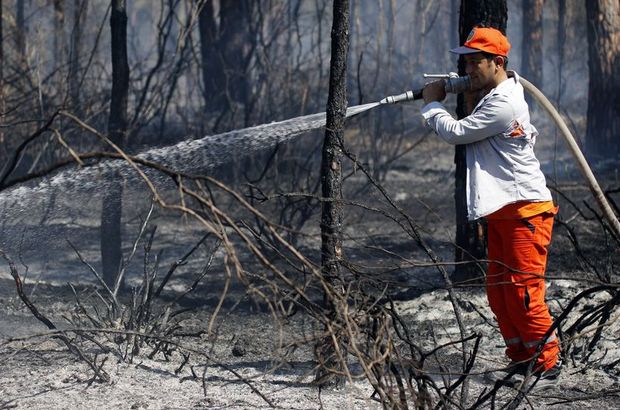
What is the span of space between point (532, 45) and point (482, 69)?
14.9 metres

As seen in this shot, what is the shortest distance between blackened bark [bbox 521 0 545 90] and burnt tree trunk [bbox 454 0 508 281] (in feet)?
43.7

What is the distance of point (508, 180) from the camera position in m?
4.18

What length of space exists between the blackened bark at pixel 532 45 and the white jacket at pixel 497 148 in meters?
14.7

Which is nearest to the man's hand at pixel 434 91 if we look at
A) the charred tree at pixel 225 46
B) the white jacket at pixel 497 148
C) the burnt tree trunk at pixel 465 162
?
the white jacket at pixel 497 148

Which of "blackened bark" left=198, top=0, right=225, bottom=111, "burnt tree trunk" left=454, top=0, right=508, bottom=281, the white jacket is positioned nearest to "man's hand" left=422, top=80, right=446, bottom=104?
the white jacket

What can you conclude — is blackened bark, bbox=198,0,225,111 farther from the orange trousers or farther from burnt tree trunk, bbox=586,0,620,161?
the orange trousers

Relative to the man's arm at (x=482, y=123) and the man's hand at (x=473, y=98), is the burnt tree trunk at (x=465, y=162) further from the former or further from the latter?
the man's arm at (x=482, y=123)

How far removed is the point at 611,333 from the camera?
Answer: 4.91 meters

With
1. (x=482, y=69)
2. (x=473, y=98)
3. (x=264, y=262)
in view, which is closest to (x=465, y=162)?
(x=473, y=98)

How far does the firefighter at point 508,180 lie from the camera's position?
163 inches

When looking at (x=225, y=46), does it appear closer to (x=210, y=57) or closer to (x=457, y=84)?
(x=210, y=57)

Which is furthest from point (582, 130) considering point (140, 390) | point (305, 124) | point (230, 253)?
point (230, 253)

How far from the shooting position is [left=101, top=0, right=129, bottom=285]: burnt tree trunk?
5.92m

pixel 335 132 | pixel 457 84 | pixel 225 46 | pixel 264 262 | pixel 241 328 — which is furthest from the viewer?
pixel 225 46
